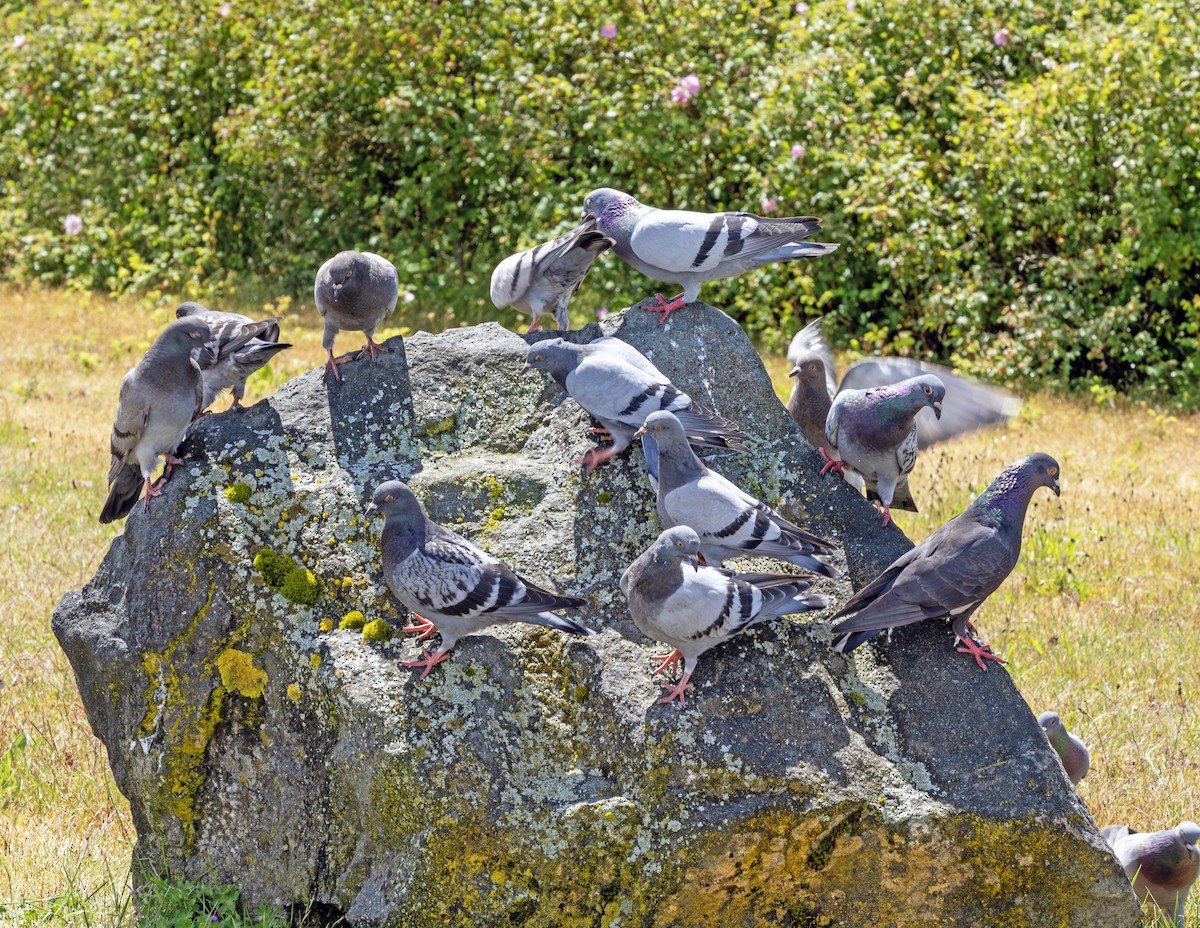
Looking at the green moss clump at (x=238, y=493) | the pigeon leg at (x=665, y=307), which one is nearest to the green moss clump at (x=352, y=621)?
the green moss clump at (x=238, y=493)

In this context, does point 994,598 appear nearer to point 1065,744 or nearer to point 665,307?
point 1065,744

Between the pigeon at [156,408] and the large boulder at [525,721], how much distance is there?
140 mm

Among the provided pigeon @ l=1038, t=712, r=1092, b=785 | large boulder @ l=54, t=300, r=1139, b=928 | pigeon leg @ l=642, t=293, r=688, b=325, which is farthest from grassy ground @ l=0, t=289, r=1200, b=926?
pigeon leg @ l=642, t=293, r=688, b=325

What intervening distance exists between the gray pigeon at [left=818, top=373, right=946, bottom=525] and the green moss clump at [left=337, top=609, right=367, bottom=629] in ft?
5.57

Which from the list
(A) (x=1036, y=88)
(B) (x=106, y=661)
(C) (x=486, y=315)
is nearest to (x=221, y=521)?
(B) (x=106, y=661)

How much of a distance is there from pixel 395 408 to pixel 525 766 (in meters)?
1.43

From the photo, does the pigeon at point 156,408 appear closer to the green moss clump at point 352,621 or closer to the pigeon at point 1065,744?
the green moss clump at point 352,621

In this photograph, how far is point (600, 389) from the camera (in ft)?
12.8

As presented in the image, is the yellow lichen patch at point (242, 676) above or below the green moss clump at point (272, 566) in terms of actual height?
below

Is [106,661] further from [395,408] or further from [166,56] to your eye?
[166,56]

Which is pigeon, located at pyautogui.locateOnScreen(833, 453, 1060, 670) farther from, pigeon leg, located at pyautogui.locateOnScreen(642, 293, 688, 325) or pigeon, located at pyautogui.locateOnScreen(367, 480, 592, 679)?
pigeon leg, located at pyautogui.locateOnScreen(642, 293, 688, 325)

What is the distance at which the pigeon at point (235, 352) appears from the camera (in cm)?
448

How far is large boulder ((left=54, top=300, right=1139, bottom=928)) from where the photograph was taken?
10.5 feet

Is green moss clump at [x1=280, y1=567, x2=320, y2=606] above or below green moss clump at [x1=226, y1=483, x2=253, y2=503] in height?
below
